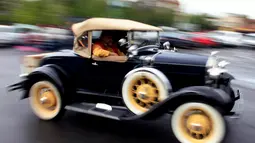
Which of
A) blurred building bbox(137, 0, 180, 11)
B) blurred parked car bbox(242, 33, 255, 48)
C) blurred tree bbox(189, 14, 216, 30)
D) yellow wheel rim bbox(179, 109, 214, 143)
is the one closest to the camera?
yellow wheel rim bbox(179, 109, 214, 143)

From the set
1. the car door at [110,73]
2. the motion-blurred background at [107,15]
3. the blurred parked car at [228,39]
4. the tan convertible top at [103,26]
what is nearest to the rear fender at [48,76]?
the car door at [110,73]

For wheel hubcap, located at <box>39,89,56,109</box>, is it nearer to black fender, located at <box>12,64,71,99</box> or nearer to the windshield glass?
black fender, located at <box>12,64,71,99</box>

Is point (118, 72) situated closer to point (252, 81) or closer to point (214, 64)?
point (214, 64)

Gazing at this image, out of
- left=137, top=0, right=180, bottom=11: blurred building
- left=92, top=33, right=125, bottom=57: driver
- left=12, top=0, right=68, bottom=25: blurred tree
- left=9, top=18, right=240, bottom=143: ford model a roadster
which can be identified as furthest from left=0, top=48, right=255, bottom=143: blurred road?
left=137, top=0, right=180, bottom=11: blurred building

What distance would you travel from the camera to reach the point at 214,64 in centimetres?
463

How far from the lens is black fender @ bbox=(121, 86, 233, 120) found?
12.7 feet

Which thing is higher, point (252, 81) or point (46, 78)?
point (46, 78)

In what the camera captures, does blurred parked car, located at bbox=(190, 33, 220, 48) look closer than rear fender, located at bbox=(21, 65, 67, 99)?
No

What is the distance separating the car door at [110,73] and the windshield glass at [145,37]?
0.42 m

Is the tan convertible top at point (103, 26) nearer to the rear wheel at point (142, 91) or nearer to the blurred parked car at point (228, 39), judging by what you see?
the rear wheel at point (142, 91)

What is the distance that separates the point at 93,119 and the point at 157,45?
5.40 feet

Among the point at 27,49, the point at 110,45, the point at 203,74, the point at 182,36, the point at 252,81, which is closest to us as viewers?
the point at 203,74

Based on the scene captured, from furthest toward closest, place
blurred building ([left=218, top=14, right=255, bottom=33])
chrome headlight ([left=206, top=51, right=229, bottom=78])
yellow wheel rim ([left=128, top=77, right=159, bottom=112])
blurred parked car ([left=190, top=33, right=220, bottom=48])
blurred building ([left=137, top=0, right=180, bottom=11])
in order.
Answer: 1. blurred building ([left=218, top=14, right=255, bottom=33])
2. blurred building ([left=137, top=0, right=180, bottom=11])
3. blurred parked car ([left=190, top=33, right=220, bottom=48])
4. yellow wheel rim ([left=128, top=77, right=159, bottom=112])
5. chrome headlight ([left=206, top=51, right=229, bottom=78])

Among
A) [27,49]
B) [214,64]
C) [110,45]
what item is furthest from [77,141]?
[27,49]
